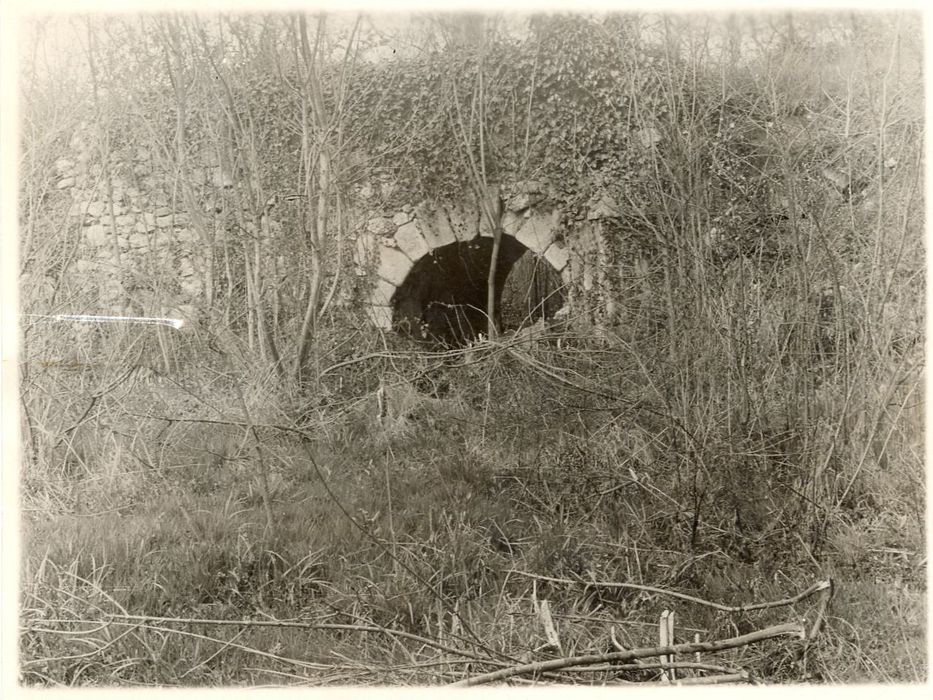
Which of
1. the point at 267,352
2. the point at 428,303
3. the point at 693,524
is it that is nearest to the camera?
the point at 693,524

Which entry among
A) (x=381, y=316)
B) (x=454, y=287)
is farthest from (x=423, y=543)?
(x=454, y=287)

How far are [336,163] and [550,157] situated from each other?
1.21 m

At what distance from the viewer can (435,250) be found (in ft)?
16.1

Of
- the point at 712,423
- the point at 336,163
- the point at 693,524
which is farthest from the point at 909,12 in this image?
the point at 336,163

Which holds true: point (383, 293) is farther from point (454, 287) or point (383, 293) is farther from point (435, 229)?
point (454, 287)

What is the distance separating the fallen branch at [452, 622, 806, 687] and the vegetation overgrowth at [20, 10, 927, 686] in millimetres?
51

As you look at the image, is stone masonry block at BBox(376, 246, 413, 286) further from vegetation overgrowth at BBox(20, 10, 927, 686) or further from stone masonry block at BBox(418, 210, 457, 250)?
vegetation overgrowth at BBox(20, 10, 927, 686)

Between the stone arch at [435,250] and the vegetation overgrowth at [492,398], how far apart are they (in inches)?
23.2

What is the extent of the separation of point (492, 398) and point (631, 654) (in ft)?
4.76

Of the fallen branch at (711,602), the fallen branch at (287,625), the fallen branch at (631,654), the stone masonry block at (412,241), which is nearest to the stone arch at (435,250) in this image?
the stone masonry block at (412,241)

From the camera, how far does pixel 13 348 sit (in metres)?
2.71

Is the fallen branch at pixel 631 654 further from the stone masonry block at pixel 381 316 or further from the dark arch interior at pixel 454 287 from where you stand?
the dark arch interior at pixel 454 287

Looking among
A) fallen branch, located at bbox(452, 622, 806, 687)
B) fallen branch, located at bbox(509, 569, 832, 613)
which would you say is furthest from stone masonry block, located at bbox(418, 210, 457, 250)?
fallen branch, located at bbox(452, 622, 806, 687)

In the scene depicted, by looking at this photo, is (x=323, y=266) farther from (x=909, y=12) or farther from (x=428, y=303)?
(x=909, y=12)
